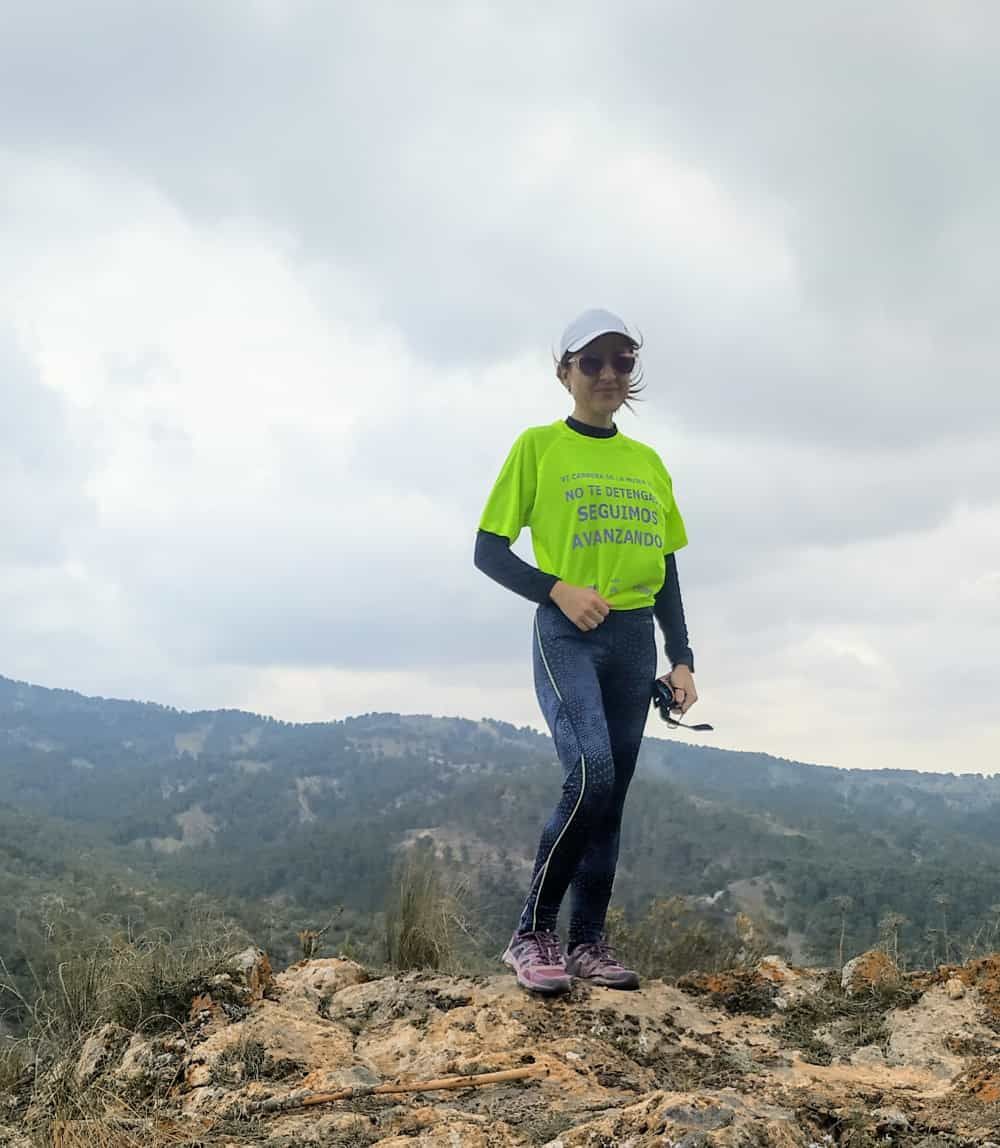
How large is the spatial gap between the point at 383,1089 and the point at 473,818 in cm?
7214

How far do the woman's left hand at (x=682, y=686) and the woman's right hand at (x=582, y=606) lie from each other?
1.94 ft

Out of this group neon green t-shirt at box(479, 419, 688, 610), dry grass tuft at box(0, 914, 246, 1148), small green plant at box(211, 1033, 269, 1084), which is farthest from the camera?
neon green t-shirt at box(479, 419, 688, 610)

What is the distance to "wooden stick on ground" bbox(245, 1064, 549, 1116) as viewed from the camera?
2184 mm

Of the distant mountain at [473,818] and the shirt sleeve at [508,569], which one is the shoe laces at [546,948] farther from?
the distant mountain at [473,818]

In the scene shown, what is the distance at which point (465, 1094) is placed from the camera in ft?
7.36

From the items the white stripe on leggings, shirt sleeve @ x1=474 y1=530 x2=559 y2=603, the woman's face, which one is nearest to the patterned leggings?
the white stripe on leggings

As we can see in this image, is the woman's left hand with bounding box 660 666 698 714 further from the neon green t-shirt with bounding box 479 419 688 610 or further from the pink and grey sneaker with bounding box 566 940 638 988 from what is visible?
the pink and grey sneaker with bounding box 566 940 638 988

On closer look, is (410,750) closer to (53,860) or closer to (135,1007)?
(53,860)

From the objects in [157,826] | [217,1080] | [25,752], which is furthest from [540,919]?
[25,752]

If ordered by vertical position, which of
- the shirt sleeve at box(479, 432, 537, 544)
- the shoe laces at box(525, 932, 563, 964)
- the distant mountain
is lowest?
the distant mountain

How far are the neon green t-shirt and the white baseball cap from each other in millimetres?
304

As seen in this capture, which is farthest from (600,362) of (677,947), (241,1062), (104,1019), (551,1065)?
(677,947)

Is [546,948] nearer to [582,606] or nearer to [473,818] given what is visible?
[582,606]

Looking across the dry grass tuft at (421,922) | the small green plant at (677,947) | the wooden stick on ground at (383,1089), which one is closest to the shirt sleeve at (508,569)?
the wooden stick on ground at (383,1089)
